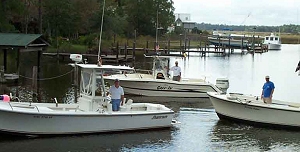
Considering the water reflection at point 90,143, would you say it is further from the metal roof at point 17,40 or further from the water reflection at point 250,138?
the metal roof at point 17,40

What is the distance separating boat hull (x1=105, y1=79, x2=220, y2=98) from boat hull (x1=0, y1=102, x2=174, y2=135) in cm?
1090

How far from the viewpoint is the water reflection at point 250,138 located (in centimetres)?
Answer: 2006

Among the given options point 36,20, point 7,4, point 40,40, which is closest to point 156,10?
point 36,20

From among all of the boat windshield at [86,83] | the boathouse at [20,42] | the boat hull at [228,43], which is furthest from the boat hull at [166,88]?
the boat hull at [228,43]

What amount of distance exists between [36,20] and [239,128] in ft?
173

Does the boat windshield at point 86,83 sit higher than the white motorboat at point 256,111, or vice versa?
the boat windshield at point 86,83

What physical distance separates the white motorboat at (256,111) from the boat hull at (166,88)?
7.63 m

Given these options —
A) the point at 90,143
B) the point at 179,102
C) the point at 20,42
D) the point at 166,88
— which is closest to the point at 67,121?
the point at 90,143

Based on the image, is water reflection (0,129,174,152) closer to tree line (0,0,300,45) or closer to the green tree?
tree line (0,0,300,45)

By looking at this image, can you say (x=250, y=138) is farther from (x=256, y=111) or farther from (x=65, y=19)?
(x=65, y=19)

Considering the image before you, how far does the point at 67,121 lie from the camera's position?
1964 centimetres

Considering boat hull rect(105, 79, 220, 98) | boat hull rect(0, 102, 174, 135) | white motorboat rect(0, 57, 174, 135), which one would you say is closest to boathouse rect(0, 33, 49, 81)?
boat hull rect(105, 79, 220, 98)

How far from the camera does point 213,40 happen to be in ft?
364

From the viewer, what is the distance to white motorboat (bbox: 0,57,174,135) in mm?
19031
